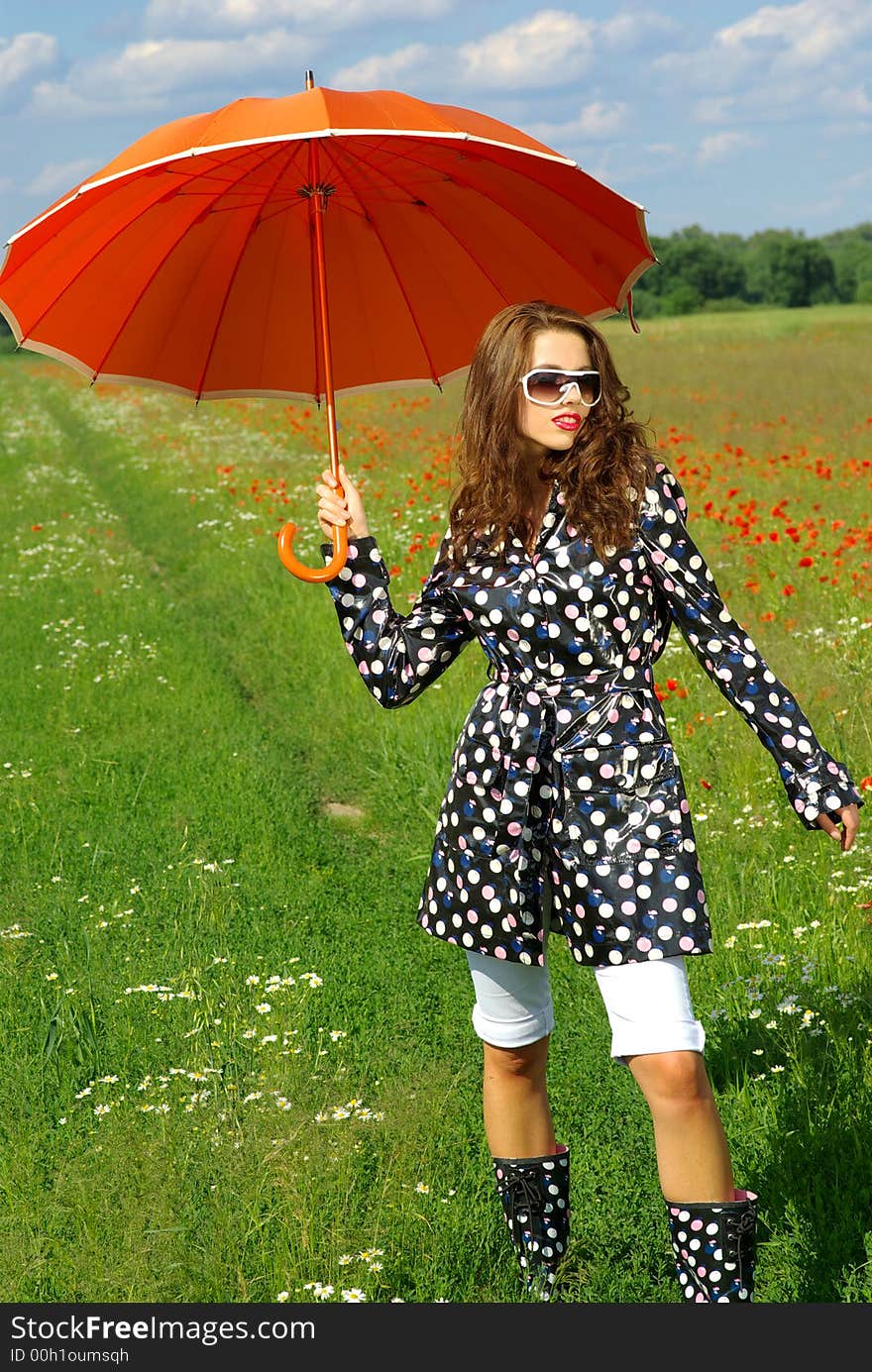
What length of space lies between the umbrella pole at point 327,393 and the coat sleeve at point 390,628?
0.05 m

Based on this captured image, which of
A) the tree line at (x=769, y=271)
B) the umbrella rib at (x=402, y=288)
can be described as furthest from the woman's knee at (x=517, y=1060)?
the tree line at (x=769, y=271)

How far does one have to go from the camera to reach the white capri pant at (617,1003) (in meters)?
2.93

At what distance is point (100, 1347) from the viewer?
3221 millimetres

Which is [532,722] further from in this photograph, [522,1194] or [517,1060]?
[522,1194]

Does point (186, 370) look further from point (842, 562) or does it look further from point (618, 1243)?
point (842, 562)

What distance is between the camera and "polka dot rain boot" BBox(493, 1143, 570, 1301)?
3.48 m

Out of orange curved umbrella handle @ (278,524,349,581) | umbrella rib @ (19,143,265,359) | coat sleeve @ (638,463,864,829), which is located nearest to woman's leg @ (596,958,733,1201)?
coat sleeve @ (638,463,864,829)

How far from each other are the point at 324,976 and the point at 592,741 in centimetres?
243

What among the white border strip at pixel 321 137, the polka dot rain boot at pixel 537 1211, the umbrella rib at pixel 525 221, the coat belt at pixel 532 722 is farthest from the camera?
the umbrella rib at pixel 525 221

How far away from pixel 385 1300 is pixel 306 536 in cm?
930

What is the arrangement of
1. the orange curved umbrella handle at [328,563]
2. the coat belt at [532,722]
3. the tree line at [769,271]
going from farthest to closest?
the tree line at [769,271] < the orange curved umbrella handle at [328,563] < the coat belt at [532,722]

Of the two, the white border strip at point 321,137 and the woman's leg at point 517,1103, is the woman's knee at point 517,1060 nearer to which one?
the woman's leg at point 517,1103

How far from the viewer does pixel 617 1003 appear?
3.03 meters

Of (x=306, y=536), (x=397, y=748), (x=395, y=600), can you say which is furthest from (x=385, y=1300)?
(x=306, y=536)
